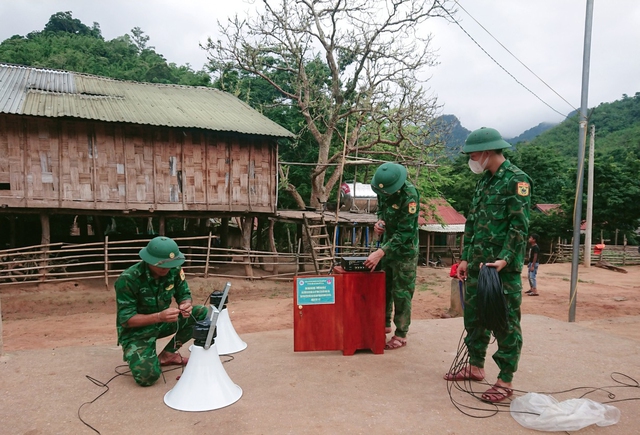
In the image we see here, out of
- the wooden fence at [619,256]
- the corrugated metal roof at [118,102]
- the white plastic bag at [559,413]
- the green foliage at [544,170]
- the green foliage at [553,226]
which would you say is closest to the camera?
the white plastic bag at [559,413]

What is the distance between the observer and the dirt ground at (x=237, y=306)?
7843 mm

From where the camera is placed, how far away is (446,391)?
318 centimetres

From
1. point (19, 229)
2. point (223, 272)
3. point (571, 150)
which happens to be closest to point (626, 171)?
point (571, 150)

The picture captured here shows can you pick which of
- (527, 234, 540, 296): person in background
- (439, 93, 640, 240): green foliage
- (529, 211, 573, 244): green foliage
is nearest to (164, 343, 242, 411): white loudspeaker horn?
(527, 234, 540, 296): person in background

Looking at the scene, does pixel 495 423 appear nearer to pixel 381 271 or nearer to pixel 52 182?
pixel 381 271

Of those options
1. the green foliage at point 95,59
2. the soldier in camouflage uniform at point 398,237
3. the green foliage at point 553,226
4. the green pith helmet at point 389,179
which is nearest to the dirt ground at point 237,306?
the soldier in camouflage uniform at point 398,237

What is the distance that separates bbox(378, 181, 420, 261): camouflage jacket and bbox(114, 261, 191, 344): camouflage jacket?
1.93m

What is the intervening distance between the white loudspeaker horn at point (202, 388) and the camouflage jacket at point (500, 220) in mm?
2074

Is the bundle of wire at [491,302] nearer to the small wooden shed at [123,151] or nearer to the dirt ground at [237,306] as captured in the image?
the dirt ground at [237,306]

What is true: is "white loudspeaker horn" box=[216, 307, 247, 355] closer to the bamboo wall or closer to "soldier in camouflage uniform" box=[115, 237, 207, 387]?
"soldier in camouflage uniform" box=[115, 237, 207, 387]

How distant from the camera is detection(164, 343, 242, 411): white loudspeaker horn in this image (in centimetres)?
288

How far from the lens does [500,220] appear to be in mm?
3045

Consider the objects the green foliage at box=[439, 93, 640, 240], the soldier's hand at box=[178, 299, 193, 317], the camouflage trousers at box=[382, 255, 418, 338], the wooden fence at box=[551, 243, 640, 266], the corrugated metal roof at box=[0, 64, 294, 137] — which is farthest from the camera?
the green foliage at box=[439, 93, 640, 240]

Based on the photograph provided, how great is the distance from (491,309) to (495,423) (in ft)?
2.39
